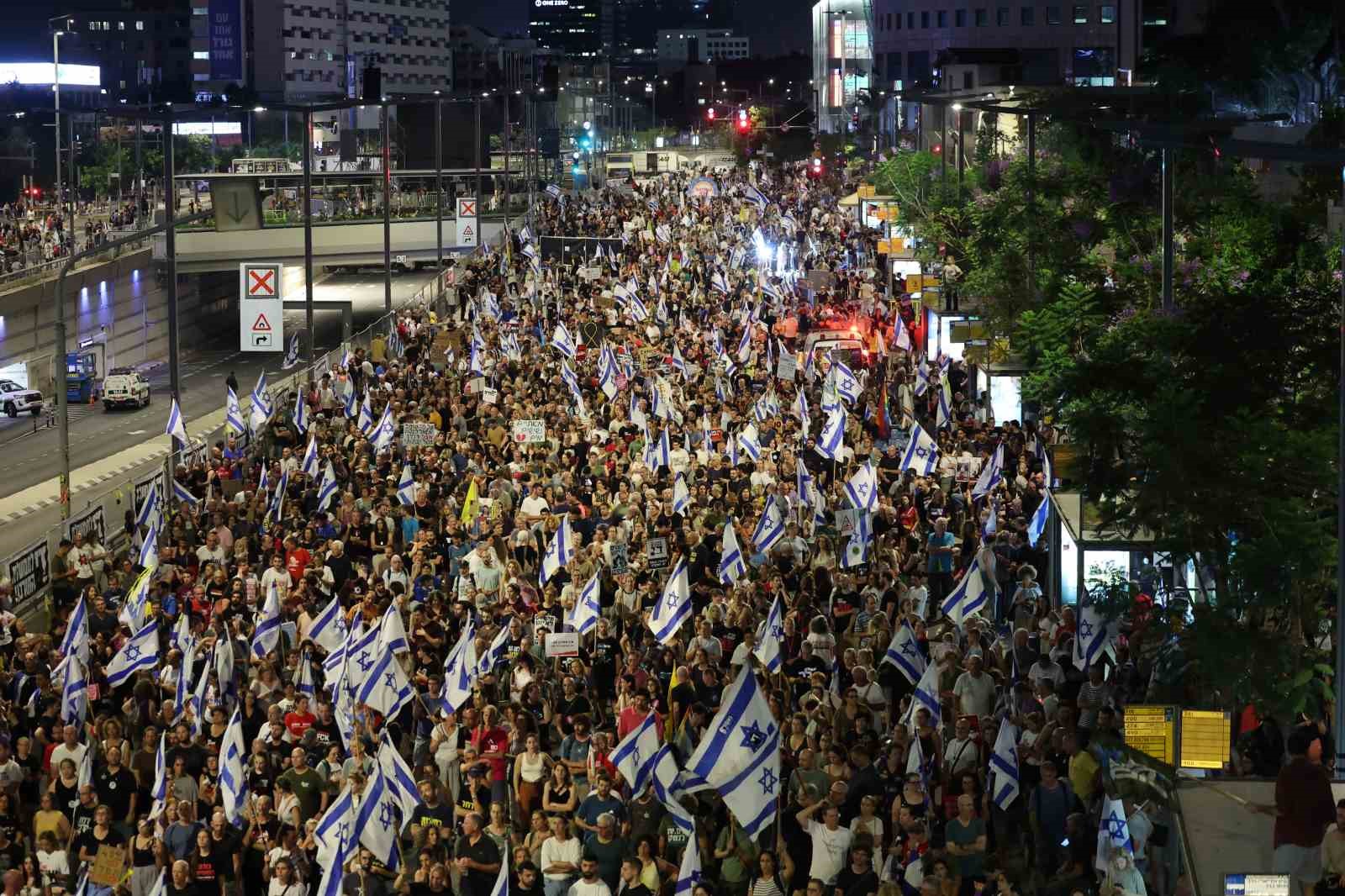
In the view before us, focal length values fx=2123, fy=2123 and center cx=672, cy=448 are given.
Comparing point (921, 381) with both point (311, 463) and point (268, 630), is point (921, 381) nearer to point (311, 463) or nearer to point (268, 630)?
point (311, 463)

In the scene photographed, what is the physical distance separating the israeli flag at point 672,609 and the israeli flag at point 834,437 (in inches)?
310

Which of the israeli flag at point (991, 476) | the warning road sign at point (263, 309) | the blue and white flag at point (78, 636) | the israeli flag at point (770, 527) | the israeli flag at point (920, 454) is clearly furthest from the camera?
the warning road sign at point (263, 309)

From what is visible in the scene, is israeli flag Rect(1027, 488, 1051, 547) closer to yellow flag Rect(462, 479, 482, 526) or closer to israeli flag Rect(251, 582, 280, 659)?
yellow flag Rect(462, 479, 482, 526)

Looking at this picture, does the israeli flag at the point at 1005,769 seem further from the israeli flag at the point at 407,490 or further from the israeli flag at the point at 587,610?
the israeli flag at the point at 407,490

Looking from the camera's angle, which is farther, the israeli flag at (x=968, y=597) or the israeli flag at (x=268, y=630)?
the israeli flag at (x=968, y=597)

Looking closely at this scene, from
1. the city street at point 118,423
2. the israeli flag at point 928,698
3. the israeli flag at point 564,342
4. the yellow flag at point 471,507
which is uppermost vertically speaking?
the israeli flag at point 564,342

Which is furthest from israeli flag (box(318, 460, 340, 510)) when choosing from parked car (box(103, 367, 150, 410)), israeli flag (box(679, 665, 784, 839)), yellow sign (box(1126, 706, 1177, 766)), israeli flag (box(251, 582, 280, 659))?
parked car (box(103, 367, 150, 410))

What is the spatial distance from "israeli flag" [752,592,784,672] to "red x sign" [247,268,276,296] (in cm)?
2080

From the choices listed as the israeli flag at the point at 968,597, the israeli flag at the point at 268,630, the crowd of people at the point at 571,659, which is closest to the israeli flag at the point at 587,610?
the crowd of people at the point at 571,659

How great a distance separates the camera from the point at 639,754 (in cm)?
1548

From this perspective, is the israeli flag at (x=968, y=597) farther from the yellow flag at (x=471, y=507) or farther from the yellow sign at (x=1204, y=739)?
the yellow flag at (x=471, y=507)

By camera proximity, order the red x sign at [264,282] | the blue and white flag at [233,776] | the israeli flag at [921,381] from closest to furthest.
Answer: the blue and white flag at [233,776] < the israeli flag at [921,381] < the red x sign at [264,282]

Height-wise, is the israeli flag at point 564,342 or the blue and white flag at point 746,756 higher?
the israeli flag at point 564,342

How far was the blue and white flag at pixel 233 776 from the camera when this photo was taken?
1584 centimetres
